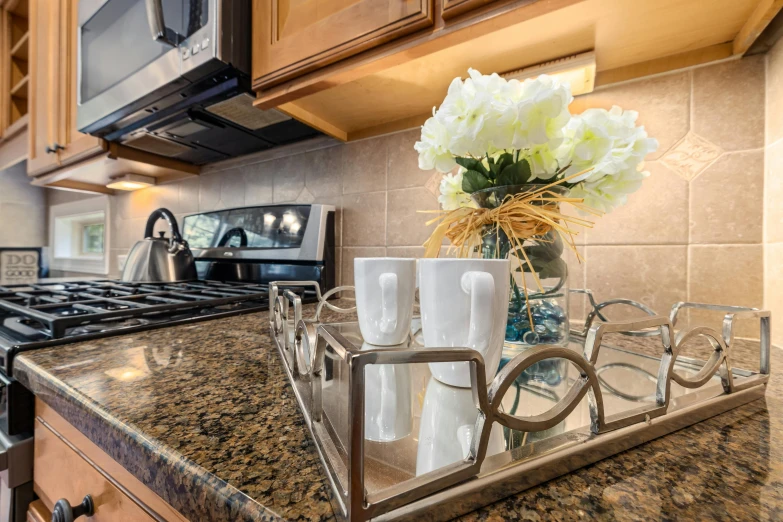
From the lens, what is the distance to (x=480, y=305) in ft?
0.87

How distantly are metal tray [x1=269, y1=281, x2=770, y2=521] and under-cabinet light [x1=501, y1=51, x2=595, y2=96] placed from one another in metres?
0.46

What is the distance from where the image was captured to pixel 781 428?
266mm

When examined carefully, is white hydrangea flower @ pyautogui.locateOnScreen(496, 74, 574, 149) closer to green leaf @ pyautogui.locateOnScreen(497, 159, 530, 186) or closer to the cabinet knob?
green leaf @ pyautogui.locateOnScreen(497, 159, 530, 186)

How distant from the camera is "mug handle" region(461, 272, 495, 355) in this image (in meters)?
0.26

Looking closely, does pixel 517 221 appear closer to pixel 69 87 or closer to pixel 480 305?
pixel 480 305

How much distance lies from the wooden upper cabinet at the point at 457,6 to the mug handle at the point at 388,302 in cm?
41

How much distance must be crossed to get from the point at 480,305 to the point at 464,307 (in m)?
0.03

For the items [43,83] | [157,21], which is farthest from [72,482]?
[43,83]

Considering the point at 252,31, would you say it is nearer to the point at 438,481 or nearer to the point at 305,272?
the point at 305,272

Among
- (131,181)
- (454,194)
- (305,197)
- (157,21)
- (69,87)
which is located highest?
(69,87)

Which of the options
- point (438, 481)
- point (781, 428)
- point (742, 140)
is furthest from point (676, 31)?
point (438, 481)

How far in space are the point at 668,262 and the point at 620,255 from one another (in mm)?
73

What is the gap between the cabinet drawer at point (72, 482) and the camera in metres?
0.31

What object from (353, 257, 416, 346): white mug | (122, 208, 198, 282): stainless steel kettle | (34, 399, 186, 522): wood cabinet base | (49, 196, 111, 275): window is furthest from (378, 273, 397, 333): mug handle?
(49, 196, 111, 275): window
